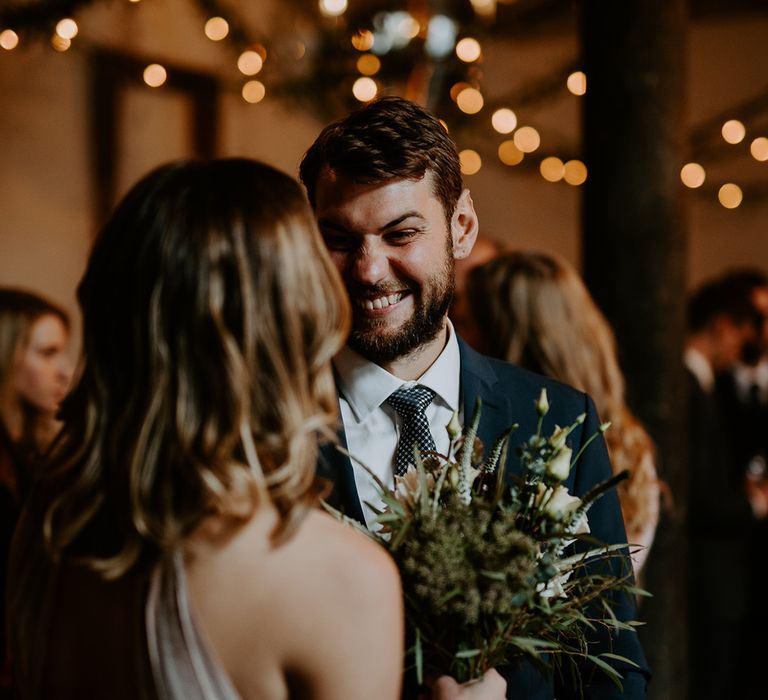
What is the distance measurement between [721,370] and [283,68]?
2656mm

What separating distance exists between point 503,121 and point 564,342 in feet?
12.3

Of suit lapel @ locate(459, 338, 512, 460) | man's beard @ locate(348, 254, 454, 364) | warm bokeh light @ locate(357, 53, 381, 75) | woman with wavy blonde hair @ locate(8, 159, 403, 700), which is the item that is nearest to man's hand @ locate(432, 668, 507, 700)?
woman with wavy blonde hair @ locate(8, 159, 403, 700)

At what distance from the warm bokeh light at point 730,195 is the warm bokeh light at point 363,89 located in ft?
9.80

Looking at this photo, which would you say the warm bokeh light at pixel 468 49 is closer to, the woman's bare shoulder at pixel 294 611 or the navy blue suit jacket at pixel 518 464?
the navy blue suit jacket at pixel 518 464

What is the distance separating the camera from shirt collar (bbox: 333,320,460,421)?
6.19 feet

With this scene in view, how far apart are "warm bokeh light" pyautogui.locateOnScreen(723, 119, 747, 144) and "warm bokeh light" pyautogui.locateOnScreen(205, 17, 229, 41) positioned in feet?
12.0

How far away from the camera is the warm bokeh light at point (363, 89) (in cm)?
504

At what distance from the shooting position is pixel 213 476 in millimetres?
1142

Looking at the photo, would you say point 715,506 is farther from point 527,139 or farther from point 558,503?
point 527,139

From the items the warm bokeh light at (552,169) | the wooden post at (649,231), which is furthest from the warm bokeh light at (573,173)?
the wooden post at (649,231)

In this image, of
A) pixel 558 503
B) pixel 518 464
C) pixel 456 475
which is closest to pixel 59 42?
pixel 518 464

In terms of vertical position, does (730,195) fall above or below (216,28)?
below

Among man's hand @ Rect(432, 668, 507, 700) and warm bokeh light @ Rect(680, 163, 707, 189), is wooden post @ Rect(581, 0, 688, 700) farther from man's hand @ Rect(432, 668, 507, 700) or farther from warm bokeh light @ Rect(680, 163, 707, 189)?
warm bokeh light @ Rect(680, 163, 707, 189)

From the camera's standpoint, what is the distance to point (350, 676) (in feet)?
3.80
